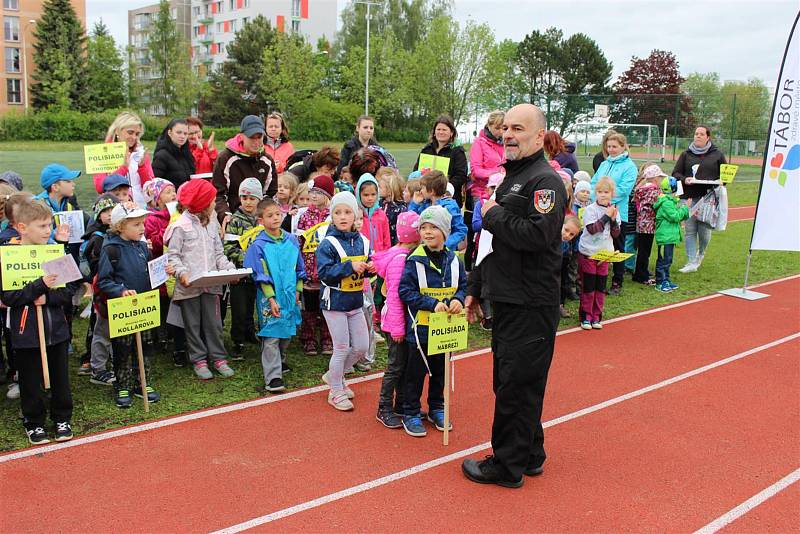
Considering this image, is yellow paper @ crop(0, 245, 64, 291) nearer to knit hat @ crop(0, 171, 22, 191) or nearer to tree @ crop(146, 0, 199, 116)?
knit hat @ crop(0, 171, 22, 191)

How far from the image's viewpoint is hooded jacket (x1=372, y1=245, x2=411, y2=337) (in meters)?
5.42

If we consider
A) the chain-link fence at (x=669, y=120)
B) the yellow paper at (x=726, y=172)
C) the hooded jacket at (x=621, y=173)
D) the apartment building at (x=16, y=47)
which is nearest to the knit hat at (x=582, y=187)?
the hooded jacket at (x=621, y=173)

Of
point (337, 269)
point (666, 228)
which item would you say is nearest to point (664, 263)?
point (666, 228)

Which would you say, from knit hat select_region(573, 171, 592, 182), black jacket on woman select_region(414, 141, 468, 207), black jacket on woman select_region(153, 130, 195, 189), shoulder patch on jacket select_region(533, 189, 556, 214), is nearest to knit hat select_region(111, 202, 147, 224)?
black jacket on woman select_region(153, 130, 195, 189)

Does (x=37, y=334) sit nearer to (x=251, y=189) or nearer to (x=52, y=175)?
(x=251, y=189)

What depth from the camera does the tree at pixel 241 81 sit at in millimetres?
61875

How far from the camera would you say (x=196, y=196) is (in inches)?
244

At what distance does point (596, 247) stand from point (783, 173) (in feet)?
11.3

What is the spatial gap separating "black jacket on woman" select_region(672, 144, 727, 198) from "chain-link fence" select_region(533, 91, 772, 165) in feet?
48.2

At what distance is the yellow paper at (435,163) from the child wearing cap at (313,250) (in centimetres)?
203

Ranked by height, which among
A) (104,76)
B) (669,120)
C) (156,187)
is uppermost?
(104,76)

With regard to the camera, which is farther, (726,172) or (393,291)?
(726,172)

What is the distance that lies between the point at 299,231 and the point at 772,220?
23.2 ft

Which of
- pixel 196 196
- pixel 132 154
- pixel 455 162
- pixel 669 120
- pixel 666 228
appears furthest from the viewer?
pixel 669 120
